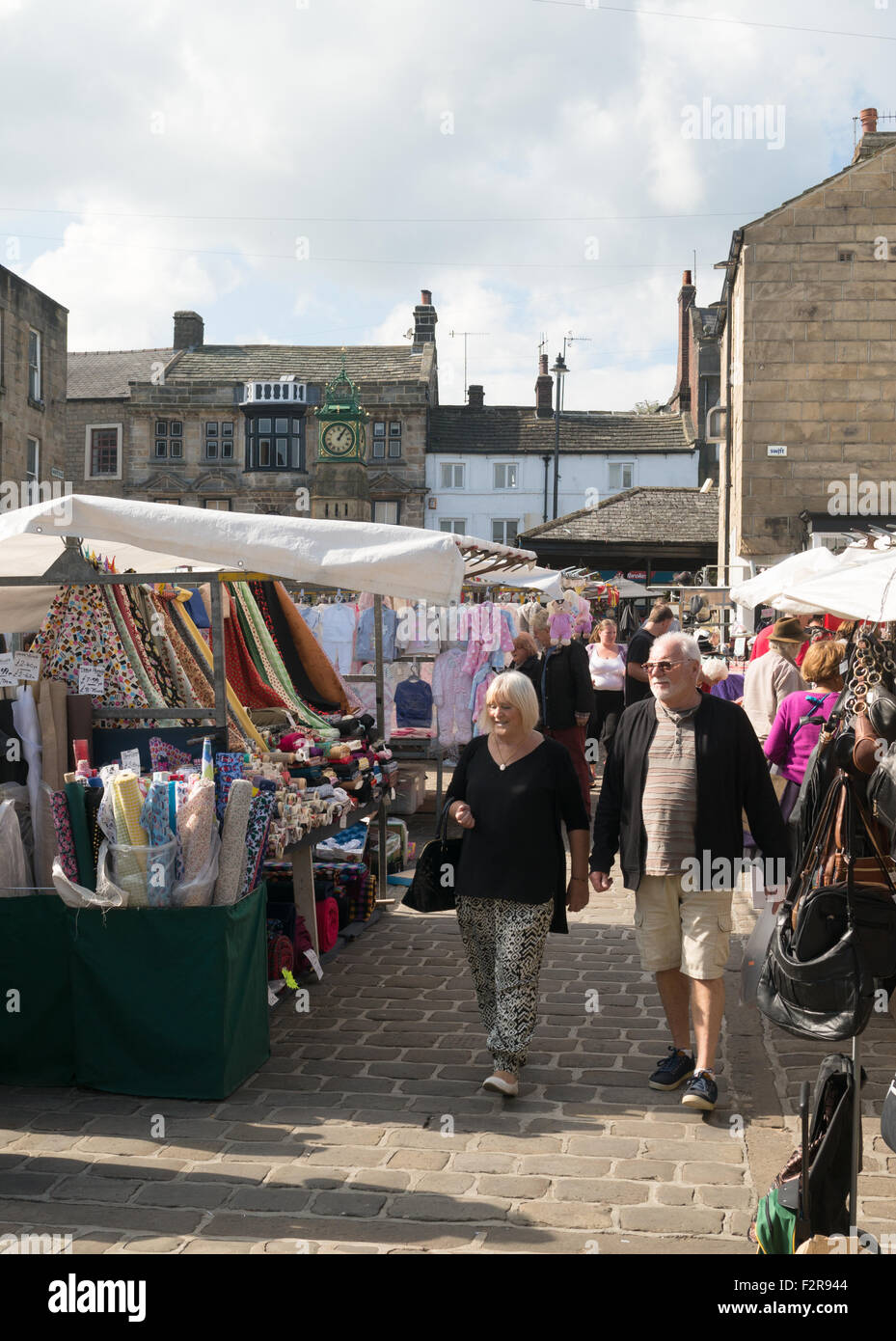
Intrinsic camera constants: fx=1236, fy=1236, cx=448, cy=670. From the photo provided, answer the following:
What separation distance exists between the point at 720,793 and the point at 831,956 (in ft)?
3.75

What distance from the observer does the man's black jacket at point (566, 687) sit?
1060 cm

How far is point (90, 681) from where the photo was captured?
6109 mm

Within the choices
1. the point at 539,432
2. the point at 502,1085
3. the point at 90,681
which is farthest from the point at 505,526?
the point at 502,1085

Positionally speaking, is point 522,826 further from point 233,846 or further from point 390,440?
point 390,440

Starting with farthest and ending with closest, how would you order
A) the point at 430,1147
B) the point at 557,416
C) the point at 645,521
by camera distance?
1. the point at 557,416
2. the point at 645,521
3. the point at 430,1147

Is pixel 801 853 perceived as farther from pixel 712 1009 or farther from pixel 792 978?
pixel 712 1009

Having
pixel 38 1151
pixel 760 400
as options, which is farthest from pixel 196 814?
pixel 760 400

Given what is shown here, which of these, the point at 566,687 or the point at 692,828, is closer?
the point at 692,828

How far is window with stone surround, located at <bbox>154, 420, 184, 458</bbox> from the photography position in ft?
153

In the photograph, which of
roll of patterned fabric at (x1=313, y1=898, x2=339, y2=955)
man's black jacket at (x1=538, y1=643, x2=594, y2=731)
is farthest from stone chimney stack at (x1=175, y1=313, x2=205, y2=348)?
roll of patterned fabric at (x1=313, y1=898, x2=339, y2=955)

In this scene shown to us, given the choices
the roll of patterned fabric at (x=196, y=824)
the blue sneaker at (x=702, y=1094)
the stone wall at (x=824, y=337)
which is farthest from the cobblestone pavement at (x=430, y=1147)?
the stone wall at (x=824, y=337)

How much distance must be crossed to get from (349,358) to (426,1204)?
47046 millimetres

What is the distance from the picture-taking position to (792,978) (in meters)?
4.00

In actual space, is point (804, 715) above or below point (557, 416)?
below
